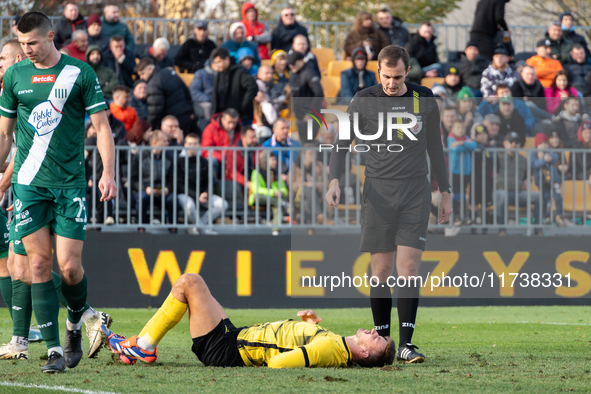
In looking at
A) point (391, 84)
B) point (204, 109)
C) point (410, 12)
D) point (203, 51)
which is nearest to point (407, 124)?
point (391, 84)

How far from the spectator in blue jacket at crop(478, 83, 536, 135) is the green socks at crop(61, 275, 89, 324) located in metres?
9.05

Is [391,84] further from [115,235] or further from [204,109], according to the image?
[204,109]

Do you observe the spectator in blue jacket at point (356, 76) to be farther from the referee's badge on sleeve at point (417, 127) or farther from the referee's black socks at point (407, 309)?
the referee's black socks at point (407, 309)

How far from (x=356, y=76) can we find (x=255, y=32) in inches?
101

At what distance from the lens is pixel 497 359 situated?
6191mm

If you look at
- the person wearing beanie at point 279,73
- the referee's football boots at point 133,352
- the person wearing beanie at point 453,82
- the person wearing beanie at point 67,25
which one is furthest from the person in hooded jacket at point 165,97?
the referee's football boots at point 133,352

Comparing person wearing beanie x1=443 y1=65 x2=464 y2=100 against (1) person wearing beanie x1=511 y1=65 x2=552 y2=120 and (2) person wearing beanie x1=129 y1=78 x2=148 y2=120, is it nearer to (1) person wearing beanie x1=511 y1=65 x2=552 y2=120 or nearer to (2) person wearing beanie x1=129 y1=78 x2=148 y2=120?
(1) person wearing beanie x1=511 y1=65 x2=552 y2=120

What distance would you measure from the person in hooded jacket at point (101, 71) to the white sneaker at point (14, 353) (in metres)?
7.91

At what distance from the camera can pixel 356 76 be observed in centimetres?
1476

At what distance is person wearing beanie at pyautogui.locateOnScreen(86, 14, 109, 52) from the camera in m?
14.2

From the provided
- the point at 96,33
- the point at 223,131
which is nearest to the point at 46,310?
the point at 223,131

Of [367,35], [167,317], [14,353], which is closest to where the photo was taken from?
[167,317]

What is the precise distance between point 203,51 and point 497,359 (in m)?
10.4

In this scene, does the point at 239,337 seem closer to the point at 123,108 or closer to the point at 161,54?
the point at 123,108
